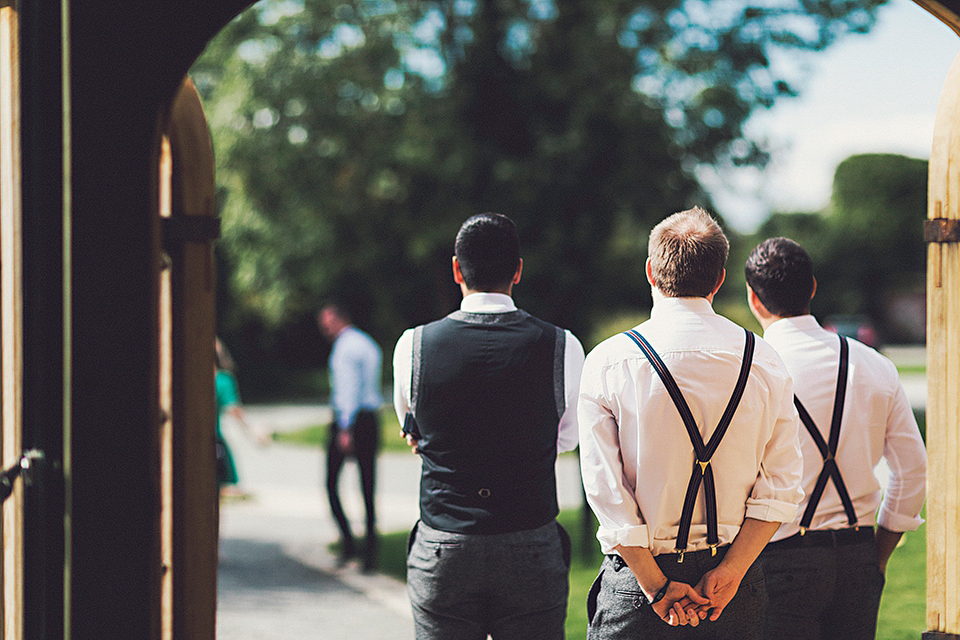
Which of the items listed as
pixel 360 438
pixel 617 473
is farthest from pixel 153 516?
pixel 360 438

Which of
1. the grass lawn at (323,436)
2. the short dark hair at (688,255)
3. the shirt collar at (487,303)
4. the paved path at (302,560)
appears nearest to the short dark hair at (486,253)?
the shirt collar at (487,303)

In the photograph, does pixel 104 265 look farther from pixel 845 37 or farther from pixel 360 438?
pixel 845 37

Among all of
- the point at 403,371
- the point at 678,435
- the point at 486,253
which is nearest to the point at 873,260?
the point at 486,253

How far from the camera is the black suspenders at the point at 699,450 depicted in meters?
2.44

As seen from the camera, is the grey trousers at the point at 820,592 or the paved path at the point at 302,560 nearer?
the grey trousers at the point at 820,592

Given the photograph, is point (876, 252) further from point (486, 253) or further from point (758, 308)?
point (486, 253)

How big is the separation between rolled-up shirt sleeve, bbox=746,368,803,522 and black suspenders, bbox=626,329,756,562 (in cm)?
11

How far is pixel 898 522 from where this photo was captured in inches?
128

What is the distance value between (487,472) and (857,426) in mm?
1254

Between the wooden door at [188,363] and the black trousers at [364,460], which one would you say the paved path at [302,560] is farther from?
the wooden door at [188,363]

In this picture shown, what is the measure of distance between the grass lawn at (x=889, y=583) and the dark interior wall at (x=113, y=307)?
3.71 meters

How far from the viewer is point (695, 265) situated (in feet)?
8.43

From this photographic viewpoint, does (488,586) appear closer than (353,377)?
Yes

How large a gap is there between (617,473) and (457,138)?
13742 mm
